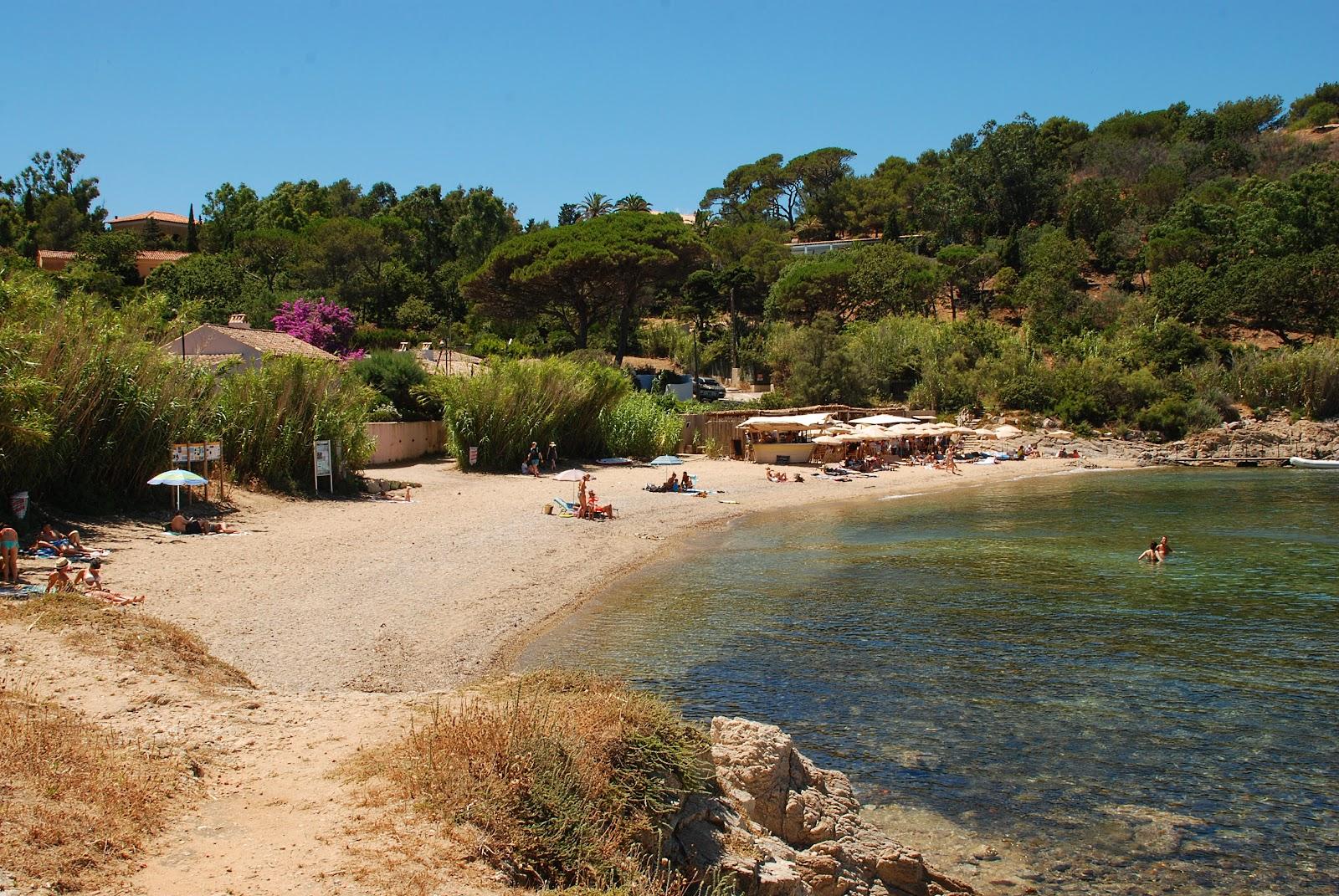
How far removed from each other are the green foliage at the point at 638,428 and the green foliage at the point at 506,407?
325cm

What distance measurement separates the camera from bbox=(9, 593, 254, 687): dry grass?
28.0 ft

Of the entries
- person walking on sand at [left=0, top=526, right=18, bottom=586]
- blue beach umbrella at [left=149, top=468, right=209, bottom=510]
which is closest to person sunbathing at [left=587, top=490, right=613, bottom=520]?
blue beach umbrella at [left=149, top=468, right=209, bottom=510]

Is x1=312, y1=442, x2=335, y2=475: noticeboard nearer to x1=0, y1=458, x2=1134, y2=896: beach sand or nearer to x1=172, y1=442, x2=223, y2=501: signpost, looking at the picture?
x1=0, y1=458, x2=1134, y2=896: beach sand

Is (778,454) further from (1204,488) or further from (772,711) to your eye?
(772,711)

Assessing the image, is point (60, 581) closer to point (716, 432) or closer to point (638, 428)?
point (638, 428)

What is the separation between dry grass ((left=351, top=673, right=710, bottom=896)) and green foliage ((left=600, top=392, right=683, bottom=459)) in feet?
98.9

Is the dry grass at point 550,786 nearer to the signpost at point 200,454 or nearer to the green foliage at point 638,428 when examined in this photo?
the signpost at point 200,454

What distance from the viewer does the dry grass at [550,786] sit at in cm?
539

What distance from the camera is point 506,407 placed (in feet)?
104

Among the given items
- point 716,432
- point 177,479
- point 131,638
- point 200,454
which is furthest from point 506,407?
point 131,638

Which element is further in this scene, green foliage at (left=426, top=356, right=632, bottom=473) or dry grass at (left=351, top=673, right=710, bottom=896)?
green foliage at (left=426, top=356, right=632, bottom=473)

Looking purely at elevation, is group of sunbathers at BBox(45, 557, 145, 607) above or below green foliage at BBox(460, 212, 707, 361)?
below

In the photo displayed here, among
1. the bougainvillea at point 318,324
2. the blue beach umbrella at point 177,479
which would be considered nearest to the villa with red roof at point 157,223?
the bougainvillea at point 318,324

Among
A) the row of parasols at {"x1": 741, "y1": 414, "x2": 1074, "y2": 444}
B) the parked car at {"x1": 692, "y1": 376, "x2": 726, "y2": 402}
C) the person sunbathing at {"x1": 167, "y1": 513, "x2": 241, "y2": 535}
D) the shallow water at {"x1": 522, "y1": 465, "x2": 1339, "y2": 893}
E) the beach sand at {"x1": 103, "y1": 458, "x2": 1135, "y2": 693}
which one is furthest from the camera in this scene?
the parked car at {"x1": 692, "y1": 376, "x2": 726, "y2": 402}
